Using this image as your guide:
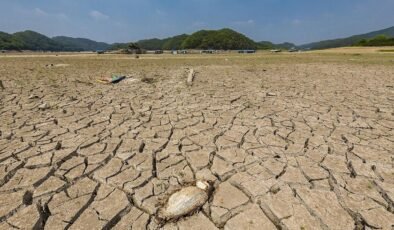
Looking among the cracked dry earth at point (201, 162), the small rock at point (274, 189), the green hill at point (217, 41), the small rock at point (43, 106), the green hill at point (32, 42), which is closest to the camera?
the cracked dry earth at point (201, 162)

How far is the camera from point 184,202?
6.45 feet

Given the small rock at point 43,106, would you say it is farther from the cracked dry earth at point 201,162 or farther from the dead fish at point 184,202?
the dead fish at point 184,202

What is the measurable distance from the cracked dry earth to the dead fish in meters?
0.05

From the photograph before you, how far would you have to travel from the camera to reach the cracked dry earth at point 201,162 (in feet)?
6.13

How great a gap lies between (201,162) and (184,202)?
71 cm

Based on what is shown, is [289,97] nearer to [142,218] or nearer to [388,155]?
[388,155]

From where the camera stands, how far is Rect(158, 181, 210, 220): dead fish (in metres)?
1.88

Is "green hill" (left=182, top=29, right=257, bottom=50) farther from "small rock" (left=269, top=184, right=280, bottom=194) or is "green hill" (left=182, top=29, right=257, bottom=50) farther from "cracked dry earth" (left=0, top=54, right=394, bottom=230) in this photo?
"small rock" (left=269, top=184, right=280, bottom=194)

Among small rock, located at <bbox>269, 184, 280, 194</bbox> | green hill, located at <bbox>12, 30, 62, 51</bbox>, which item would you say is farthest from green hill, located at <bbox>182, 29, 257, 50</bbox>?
small rock, located at <bbox>269, 184, 280, 194</bbox>

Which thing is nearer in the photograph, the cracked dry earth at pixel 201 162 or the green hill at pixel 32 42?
the cracked dry earth at pixel 201 162

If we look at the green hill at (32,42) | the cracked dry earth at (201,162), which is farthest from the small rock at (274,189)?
the green hill at (32,42)

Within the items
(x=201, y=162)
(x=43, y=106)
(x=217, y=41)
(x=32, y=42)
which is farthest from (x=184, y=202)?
(x=32, y=42)

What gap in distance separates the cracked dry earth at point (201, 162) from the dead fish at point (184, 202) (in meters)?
0.05

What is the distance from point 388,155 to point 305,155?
3.00ft
